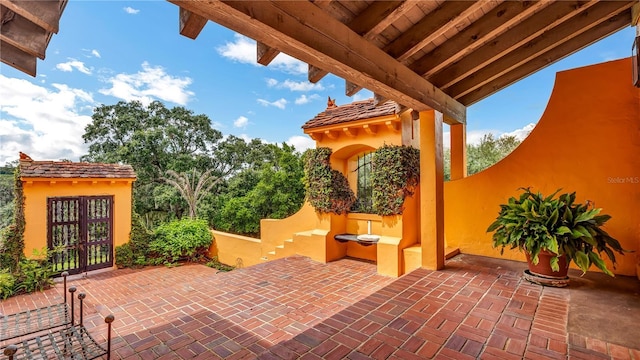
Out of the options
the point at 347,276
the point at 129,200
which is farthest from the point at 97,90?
the point at 347,276

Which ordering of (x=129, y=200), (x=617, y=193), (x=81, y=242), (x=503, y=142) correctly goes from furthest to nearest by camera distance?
(x=503, y=142) < (x=129, y=200) < (x=81, y=242) < (x=617, y=193)

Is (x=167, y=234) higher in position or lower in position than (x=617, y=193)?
lower

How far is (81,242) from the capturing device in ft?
24.6

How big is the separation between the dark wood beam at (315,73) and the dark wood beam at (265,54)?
50cm

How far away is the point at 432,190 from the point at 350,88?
214 centimetres

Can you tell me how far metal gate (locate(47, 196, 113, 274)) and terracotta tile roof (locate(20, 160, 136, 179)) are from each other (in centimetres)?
65

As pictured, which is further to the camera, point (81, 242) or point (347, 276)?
point (81, 242)

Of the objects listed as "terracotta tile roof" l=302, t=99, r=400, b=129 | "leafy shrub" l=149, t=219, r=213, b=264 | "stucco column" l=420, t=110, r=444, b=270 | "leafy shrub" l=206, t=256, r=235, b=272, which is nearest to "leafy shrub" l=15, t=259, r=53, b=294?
"leafy shrub" l=149, t=219, r=213, b=264

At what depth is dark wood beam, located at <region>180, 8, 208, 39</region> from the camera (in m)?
1.72

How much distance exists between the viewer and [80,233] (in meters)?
7.49

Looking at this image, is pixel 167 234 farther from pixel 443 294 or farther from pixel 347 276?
pixel 443 294

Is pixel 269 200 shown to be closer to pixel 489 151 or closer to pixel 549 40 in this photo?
pixel 489 151

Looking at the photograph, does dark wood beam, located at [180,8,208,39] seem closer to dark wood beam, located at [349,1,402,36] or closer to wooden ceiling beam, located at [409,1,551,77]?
dark wood beam, located at [349,1,402,36]

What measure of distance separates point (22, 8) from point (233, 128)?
16524 mm
